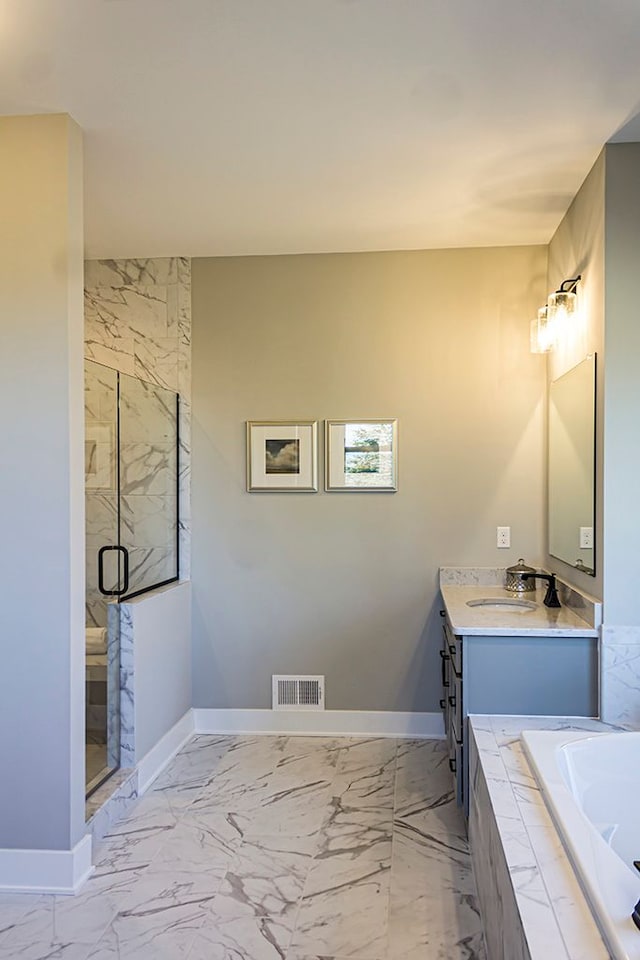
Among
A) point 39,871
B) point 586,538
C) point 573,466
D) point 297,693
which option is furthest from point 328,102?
point 297,693

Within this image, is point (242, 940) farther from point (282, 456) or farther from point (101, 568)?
point (282, 456)

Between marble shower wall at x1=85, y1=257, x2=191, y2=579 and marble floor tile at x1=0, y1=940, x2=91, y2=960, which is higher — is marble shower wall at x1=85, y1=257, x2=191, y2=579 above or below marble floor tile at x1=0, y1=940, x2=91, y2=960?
above

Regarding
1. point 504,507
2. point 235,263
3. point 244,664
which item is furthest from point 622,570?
point 235,263

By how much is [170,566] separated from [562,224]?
2.64m

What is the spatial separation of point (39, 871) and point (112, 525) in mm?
1375

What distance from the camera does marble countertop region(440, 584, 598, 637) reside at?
3.03 m

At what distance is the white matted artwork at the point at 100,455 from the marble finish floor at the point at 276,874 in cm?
141

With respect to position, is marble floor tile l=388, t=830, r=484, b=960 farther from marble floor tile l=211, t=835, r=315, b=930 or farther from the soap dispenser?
the soap dispenser

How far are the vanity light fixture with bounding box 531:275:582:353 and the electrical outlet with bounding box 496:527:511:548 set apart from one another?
96cm

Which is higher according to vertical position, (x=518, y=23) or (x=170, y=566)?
(x=518, y=23)

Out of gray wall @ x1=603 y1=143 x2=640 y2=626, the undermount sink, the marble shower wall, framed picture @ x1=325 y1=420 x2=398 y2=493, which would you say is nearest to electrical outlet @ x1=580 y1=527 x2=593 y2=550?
gray wall @ x1=603 y1=143 x2=640 y2=626

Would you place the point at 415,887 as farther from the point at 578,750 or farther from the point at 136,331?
the point at 136,331

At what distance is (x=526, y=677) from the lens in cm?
305

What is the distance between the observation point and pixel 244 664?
14.0 ft
